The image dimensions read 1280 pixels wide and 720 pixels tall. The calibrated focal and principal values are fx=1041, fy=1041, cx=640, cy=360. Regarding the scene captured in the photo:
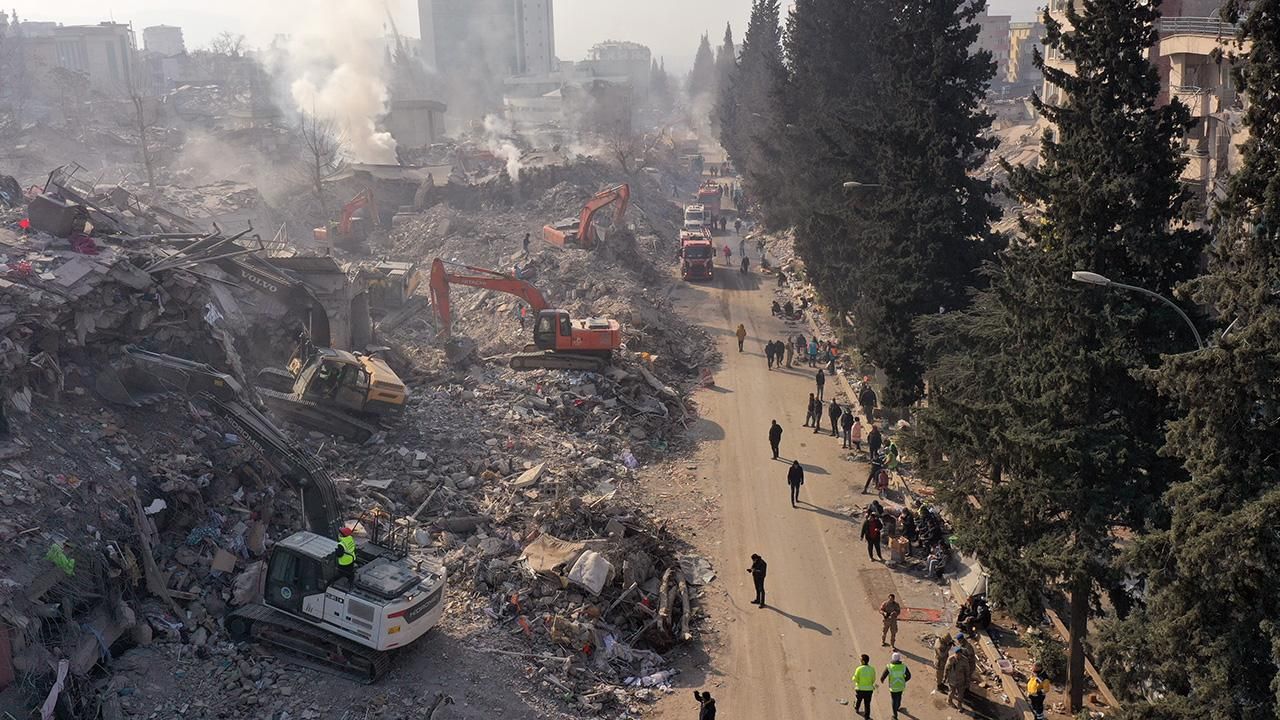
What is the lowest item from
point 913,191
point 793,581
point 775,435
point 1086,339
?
point 793,581

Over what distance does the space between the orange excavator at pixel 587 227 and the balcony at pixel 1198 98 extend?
22.1 metres

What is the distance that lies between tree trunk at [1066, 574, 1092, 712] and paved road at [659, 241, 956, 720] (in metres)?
Result: 2.05

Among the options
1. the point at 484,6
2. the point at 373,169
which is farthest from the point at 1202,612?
the point at 484,6

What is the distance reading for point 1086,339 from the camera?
15.9m

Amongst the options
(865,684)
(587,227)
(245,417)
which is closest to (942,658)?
(865,684)

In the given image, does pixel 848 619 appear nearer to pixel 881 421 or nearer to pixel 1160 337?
pixel 1160 337

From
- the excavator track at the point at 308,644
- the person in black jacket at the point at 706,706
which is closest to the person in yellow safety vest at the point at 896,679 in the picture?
the person in black jacket at the point at 706,706

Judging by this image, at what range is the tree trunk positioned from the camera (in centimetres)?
1602

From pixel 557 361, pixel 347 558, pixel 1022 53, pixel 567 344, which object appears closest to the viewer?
pixel 347 558

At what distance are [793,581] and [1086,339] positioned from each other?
763 centimetres

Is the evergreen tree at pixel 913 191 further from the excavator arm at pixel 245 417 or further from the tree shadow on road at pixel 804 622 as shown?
the excavator arm at pixel 245 417

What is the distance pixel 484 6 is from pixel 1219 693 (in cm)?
17606

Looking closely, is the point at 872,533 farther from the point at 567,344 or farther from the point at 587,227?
the point at 587,227

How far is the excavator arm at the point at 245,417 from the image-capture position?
19.2 metres
